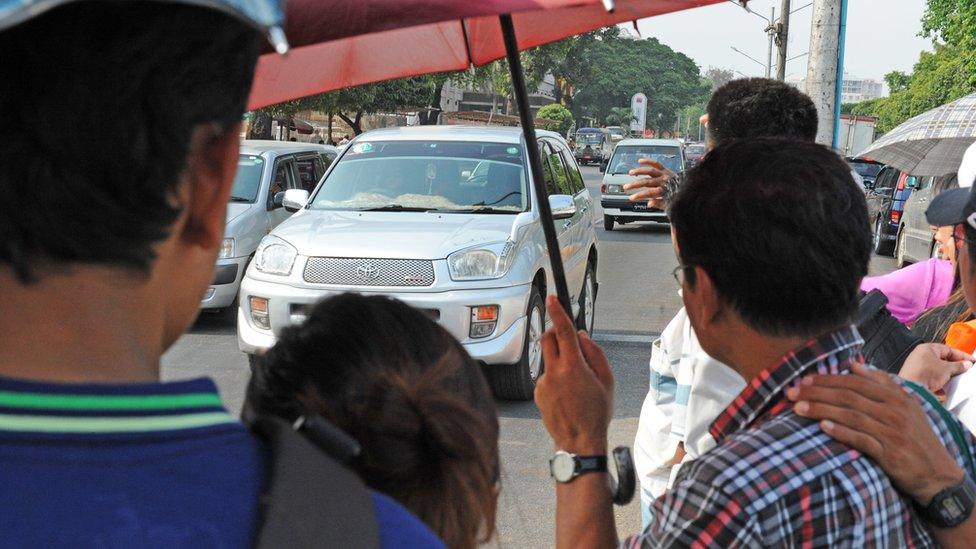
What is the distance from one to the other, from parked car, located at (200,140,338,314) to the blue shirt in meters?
7.69

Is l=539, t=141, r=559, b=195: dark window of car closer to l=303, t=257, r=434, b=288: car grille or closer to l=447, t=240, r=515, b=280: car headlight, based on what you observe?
l=447, t=240, r=515, b=280: car headlight

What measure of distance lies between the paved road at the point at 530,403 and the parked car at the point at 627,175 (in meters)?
4.85

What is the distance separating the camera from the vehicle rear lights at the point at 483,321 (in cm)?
661

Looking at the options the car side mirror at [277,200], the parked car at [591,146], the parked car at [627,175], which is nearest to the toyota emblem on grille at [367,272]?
the car side mirror at [277,200]

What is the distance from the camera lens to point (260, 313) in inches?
271

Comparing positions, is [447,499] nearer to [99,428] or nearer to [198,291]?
[198,291]

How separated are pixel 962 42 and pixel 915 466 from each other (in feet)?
133

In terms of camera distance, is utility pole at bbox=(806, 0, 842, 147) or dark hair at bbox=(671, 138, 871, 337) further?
utility pole at bbox=(806, 0, 842, 147)

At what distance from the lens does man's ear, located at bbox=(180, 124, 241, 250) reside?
0.89 metres

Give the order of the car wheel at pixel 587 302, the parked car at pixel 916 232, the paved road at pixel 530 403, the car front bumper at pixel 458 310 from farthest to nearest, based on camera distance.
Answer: the parked car at pixel 916 232 < the car wheel at pixel 587 302 < the car front bumper at pixel 458 310 < the paved road at pixel 530 403

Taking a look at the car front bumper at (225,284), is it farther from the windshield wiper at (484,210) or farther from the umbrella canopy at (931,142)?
the umbrella canopy at (931,142)

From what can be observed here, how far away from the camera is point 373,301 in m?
1.49

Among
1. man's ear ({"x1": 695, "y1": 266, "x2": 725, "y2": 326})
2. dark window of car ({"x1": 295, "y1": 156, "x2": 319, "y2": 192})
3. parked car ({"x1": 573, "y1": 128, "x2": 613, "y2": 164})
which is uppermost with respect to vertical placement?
man's ear ({"x1": 695, "y1": 266, "x2": 725, "y2": 326})

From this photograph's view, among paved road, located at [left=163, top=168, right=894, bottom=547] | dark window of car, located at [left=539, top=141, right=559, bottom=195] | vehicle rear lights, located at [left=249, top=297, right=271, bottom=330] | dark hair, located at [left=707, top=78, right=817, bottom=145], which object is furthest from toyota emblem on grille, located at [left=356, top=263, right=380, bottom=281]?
dark hair, located at [left=707, top=78, right=817, bottom=145]
